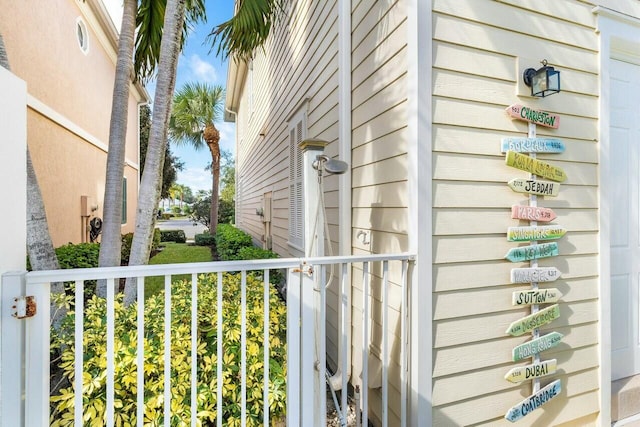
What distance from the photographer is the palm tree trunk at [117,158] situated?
3.13 metres

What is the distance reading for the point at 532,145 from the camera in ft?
6.93

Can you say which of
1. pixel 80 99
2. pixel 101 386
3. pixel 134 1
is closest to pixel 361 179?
pixel 101 386

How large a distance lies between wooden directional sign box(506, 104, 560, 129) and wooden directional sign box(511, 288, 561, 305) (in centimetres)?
106

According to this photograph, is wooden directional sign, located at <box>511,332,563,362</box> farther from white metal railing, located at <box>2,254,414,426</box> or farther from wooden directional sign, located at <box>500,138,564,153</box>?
wooden directional sign, located at <box>500,138,564,153</box>

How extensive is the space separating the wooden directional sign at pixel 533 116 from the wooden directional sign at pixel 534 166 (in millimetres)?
229

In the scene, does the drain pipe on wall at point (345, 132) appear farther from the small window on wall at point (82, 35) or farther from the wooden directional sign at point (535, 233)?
the small window on wall at point (82, 35)

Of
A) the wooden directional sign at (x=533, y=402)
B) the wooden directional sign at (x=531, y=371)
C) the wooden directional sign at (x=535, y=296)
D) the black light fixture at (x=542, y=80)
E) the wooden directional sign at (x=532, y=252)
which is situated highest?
the black light fixture at (x=542, y=80)

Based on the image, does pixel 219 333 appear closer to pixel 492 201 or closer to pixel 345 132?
pixel 492 201

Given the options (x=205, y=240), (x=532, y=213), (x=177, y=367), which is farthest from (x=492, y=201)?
(x=205, y=240)

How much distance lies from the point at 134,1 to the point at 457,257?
4.04 metres

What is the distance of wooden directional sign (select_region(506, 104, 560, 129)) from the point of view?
2070 millimetres

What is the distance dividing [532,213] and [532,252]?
244mm

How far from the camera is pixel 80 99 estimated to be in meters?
7.53

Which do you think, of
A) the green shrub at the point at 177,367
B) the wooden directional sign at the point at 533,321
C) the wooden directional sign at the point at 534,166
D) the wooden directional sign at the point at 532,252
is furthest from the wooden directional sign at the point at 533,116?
the green shrub at the point at 177,367
